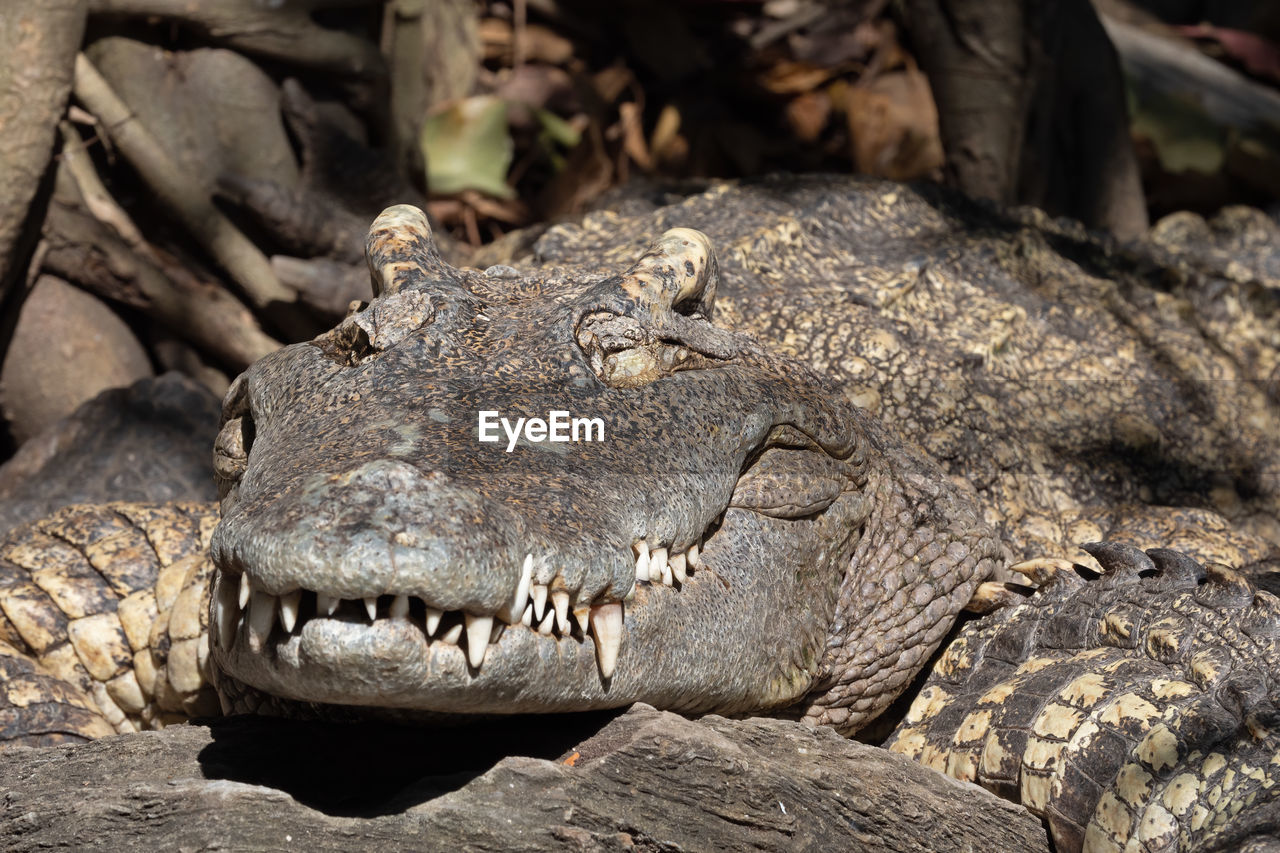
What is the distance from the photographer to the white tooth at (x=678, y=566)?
2.52 meters

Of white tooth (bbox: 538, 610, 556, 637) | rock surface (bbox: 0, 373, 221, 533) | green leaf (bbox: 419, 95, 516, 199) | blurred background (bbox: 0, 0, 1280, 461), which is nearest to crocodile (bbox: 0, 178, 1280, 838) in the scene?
white tooth (bbox: 538, 610, 556, 637)

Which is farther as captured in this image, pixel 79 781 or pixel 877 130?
pixel 877 130

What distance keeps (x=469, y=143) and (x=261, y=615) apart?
5233 millimetres

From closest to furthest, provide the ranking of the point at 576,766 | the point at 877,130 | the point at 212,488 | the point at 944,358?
the point at 576,766
the point at 944,358
the point at 212,488
the point at 877,130

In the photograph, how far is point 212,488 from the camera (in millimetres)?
4648

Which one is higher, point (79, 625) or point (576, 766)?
point (576, 766)

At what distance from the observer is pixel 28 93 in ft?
15.4

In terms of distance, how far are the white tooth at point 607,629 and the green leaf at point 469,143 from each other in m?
4.97

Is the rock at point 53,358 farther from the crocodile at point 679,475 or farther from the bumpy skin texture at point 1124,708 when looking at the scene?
the bumpy skin texture at point 1124,708

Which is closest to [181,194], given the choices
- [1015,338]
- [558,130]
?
[558,130]

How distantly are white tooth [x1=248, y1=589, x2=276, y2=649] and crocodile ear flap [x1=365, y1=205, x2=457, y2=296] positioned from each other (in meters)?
0.93

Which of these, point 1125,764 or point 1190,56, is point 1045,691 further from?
point 1190,56

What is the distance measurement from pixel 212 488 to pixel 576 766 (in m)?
2.73

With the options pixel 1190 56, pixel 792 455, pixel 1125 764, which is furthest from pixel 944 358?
pixel 1190 56
